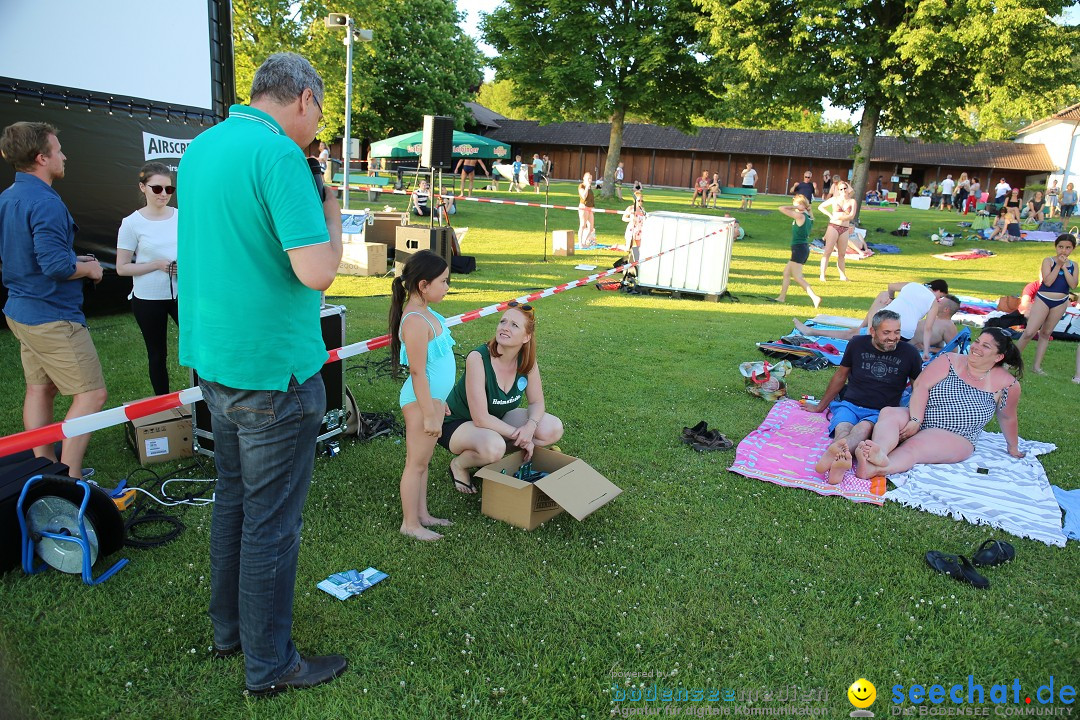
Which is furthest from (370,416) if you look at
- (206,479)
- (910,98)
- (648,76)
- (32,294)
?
(648,76)

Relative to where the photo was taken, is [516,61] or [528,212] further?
[516,61]

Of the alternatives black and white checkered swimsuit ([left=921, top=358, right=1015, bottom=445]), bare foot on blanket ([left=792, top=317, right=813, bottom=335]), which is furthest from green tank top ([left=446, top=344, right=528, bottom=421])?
bare foot on blanket ([left=792, top=317, right=813, bottom=335])

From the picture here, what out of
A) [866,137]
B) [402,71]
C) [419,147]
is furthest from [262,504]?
[402,71]

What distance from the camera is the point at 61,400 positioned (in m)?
5.88

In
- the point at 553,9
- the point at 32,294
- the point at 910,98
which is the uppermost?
the point at 553,9

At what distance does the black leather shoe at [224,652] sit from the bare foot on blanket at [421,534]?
1.21 m

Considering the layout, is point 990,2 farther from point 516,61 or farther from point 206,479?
point 206,479

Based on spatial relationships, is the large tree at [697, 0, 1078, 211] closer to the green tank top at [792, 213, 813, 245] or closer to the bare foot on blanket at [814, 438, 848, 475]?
the green tank top at [792, 213, 813, 245]

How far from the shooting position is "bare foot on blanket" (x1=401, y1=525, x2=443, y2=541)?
13.2 ft

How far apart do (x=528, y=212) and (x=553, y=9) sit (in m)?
9.59

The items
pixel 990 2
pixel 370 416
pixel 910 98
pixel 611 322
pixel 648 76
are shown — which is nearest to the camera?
pixel 370 416

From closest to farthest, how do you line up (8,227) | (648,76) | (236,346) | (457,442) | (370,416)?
(236,346), (8,227), (457,442), (370,416), (648,76)

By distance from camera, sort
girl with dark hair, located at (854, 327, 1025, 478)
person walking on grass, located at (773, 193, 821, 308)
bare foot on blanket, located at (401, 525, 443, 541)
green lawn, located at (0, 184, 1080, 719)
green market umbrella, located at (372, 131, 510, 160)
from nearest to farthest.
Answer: green lawn, located at (0, 184, 1080, 719) < bare foot on blanket, located at (401, 525, 443, 541) < girl with dark hair, located at (854, 327, 1025, 478) < person walking on grass, located at (773, 193, 821, 308) < green market umbrella, located at (372, 131, 510, 160)

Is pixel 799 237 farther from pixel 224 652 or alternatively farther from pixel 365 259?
pixel 224 652
